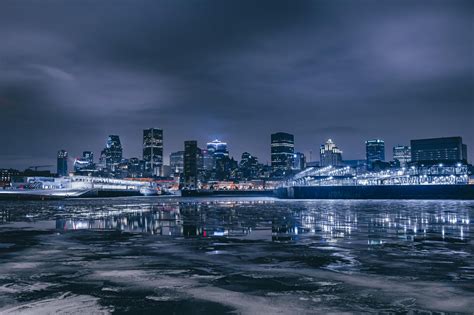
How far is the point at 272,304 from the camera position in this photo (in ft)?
25.4

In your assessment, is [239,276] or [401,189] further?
[401,189]

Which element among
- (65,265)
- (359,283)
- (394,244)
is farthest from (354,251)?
(65,265)

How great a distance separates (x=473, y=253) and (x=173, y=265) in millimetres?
9774

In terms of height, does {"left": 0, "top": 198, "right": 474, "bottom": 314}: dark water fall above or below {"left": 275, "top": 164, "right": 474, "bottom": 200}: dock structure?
below

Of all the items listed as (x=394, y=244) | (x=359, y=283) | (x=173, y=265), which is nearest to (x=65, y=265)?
(x=173, y=265)

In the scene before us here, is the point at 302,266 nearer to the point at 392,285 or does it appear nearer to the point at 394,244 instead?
the point at 392,285

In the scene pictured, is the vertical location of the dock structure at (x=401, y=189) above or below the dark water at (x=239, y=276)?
above

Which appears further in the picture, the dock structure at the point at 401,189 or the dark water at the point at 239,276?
the dock structure at the point at 401,189

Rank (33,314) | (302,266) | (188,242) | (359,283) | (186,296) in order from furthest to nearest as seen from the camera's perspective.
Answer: (188,242)
(302,266)
(359,283)
(186,296)
(33,314)

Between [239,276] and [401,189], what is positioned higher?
[401,189]

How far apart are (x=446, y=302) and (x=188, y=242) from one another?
1194 centimetres

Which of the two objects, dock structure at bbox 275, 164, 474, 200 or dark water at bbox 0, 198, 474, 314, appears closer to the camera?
dark water at bbox 0, 198, 474, 314

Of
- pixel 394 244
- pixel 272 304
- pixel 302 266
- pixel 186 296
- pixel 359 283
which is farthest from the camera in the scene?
pixel 394 244

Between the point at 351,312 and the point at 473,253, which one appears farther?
the point at 473,253
